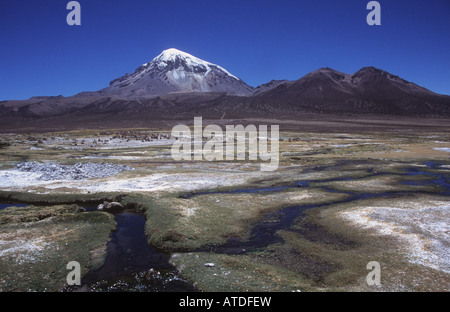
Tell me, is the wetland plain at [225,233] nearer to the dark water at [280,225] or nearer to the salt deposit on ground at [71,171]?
the dark water at [280,225]

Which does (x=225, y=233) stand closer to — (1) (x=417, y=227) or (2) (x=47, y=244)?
(2) (x=47, y=244)

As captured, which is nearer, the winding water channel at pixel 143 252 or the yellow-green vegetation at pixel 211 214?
the winding water channel at pixel 143 252

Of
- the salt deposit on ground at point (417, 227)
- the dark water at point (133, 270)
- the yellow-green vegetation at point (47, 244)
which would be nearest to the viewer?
the dark water at point (133, 270)

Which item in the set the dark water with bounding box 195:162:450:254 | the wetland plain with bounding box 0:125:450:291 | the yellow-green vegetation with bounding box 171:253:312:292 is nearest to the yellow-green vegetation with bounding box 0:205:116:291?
the wetland plain with bounding box 0:125:450:291

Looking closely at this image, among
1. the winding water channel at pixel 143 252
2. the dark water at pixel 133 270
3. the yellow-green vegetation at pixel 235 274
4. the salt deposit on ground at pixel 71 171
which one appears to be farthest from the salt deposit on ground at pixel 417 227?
the salt deposit on ground at pixel 71 171

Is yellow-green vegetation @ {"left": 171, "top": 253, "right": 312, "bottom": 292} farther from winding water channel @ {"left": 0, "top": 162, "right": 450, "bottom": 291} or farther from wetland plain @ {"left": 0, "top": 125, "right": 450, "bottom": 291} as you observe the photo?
winding water channel @ {"left": 0, "top": 162, "right": 450, "bottom": 291}
